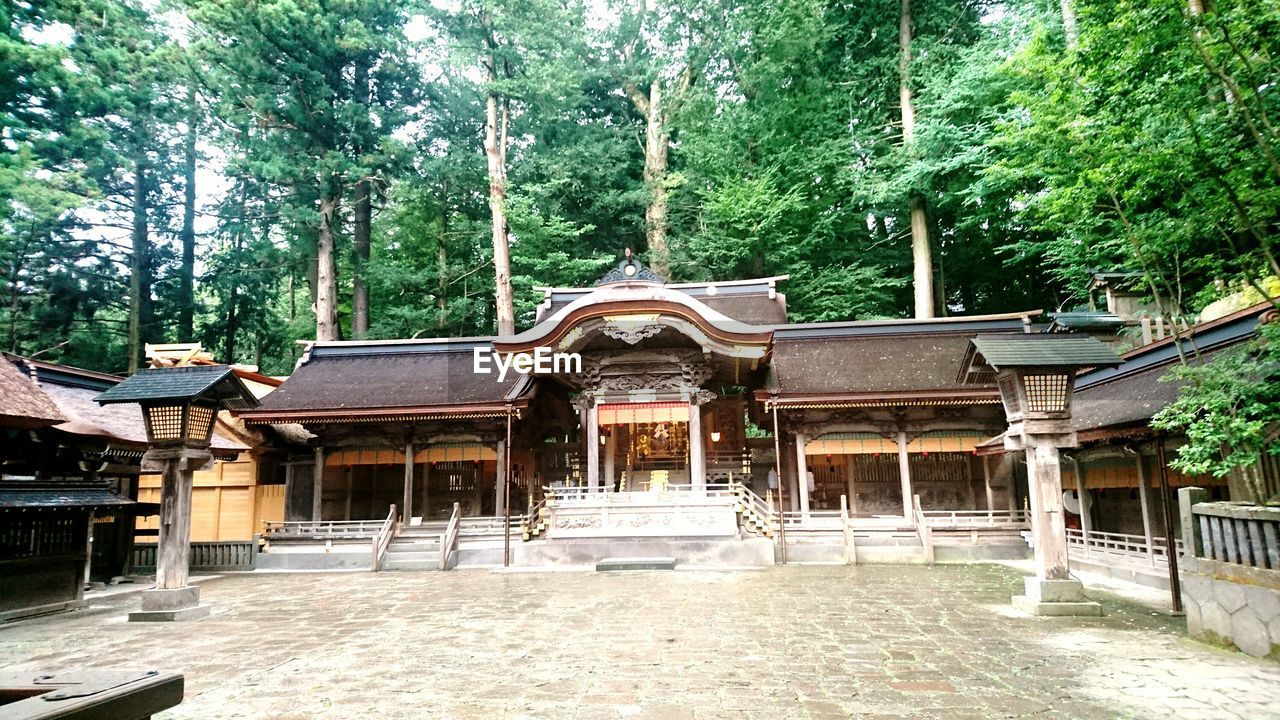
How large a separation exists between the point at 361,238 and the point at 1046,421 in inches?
1039

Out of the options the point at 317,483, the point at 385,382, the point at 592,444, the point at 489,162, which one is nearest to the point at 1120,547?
the point at 592,444

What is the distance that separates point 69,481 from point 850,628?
11962 mm

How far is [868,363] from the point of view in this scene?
16.0 m

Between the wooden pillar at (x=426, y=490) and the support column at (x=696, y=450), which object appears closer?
the support column at (x=696, y=450)

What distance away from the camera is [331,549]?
47.9 ft

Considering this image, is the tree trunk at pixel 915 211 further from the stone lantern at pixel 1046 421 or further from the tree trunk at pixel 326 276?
the tree trunk at pixel 326 276

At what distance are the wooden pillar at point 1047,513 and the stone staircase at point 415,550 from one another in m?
11.6

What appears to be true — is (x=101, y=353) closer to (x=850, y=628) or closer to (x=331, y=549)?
(x=331, y=549)

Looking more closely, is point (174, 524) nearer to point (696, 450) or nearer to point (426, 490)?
point (426, 490)

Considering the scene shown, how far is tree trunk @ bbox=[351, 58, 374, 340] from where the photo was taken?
25.3m

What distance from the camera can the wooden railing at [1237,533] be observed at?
554cm

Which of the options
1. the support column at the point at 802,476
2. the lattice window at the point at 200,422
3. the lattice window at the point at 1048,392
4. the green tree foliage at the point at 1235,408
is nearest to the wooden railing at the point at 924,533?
the support column at the point at 802,476

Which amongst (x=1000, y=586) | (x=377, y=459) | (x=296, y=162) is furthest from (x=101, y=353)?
(x=1000, y=586)

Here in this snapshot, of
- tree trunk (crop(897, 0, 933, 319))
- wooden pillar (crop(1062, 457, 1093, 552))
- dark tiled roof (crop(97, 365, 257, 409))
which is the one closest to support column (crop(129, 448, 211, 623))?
dark tiled roof (crop(97, 365, 257, 409))
